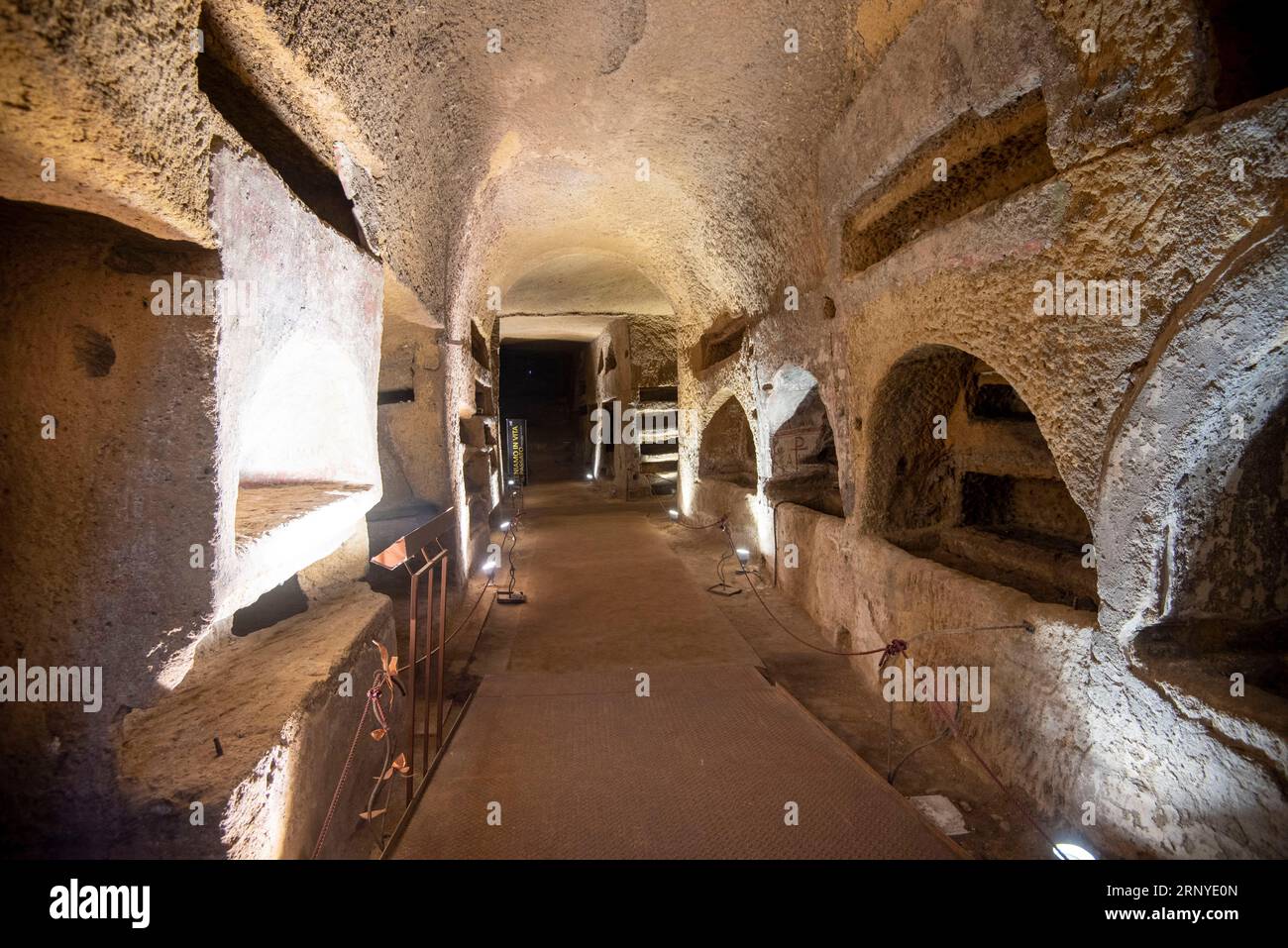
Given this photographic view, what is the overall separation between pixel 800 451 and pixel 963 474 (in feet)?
6.81

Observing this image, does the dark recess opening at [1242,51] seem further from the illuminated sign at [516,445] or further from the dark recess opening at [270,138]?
the illuminated sign at [516,445]

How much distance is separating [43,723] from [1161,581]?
3132 millimetres

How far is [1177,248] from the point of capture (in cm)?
185

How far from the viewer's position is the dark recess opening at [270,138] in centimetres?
195

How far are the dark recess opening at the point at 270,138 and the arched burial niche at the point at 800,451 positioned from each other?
13.1 ft

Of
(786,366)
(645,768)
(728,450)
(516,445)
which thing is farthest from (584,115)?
(516,445)

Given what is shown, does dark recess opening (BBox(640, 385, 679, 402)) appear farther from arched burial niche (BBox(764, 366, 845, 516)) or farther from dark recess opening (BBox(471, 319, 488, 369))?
arched burial niche (BBox(764, 366, 845, 516))

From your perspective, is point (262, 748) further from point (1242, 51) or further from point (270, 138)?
point (1242, 51)

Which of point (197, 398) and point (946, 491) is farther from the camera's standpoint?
point (946, 491)

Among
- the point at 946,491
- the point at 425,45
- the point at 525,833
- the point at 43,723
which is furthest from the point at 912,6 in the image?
the point at 43,723

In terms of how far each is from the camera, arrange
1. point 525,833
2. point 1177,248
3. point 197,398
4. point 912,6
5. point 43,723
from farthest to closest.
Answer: point 912,6
point 525,833
point 1177,248
point 197,398
point 43,723

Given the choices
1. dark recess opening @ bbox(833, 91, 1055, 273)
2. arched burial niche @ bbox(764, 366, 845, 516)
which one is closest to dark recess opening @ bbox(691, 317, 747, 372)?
arched burial niche @ bbox(764, 366, 845, 516)

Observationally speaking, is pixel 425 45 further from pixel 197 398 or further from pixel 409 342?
pixel 197 398

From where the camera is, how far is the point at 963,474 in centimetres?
412
